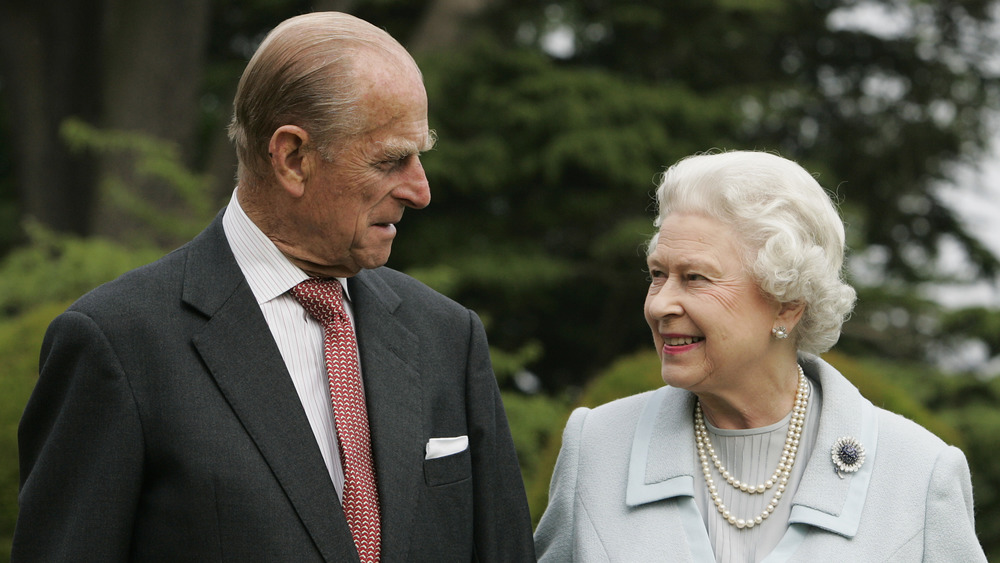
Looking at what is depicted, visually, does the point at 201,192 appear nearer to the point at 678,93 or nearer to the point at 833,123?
the point at 678,93

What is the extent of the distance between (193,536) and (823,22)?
9.46 meters

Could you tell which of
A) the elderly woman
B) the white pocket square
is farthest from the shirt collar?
the elderly woman

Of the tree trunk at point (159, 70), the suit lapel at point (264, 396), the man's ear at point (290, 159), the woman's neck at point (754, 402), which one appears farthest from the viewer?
the tree trunk at point (159, 70)

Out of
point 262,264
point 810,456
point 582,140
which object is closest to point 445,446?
point 262,264

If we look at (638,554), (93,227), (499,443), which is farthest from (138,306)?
(93,227)

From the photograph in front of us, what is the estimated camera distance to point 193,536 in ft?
7.40

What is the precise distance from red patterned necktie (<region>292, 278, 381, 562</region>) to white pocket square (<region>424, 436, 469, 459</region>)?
0.15 metres

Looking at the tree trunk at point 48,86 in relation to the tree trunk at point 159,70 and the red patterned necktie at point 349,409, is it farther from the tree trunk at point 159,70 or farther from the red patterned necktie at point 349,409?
the red patterned necktie at point 349,409

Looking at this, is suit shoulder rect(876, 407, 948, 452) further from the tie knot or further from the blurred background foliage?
the blurred background foliage

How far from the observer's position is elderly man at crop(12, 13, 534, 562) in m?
2.26

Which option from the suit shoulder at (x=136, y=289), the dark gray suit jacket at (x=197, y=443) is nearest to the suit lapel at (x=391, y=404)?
the dark gray suit jacket at (x=197, y=443)

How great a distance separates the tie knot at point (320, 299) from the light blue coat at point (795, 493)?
804 mm

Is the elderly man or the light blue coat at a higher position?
the elderly man

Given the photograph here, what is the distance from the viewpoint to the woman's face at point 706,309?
2.69 metres
